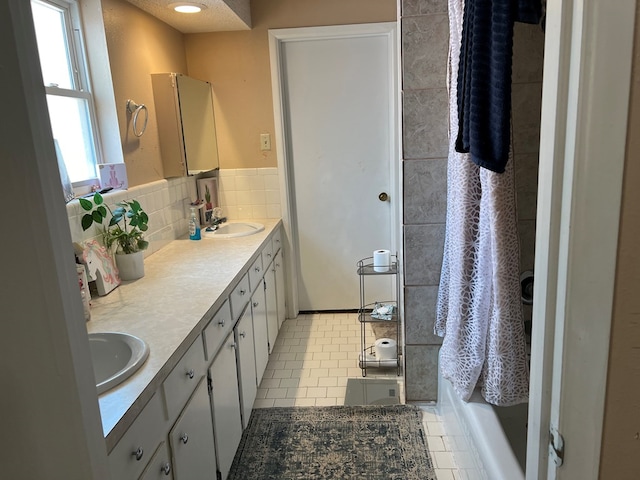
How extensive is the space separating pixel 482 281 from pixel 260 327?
137cm

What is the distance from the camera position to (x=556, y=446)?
0.67m

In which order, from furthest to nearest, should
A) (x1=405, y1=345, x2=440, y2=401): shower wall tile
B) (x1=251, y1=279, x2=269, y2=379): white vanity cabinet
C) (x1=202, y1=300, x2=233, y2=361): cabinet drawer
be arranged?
(x1=251, y1=279, x2=269, y2=379): white vanity cabinet < (x1=405, y1=345, x2=440, y2=401): shower wall tile < (x1=202, y1=300, x2=233, y2=361): cabinet drawer

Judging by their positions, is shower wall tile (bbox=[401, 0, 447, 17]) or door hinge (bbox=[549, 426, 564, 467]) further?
shower wall tile (bbox=[401, 0, 447, 17])

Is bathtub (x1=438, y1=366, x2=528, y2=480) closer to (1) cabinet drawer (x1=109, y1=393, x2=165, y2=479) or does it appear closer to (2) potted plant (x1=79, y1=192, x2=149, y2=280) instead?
(1) cabinet drawer (x1=109, y1=393, x2=165, y2=479)

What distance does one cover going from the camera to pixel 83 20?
85.5 inches

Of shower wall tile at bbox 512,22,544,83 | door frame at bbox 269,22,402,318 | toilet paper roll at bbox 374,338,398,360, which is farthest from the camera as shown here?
door frame at bbox 269,22,402,318

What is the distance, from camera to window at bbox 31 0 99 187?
2.03 m

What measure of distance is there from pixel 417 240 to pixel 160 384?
137cm

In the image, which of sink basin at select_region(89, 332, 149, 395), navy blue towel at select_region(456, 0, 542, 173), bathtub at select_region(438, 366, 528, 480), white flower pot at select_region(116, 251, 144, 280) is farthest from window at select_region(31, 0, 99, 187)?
bathtub at select_region(438, 366, 528, 480)

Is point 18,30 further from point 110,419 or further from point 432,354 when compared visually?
point 432,354

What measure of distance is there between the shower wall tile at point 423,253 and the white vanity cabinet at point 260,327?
0.82 metres

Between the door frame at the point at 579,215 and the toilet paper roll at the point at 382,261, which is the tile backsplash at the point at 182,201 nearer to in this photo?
the toilet paper roll at the point at 382,261

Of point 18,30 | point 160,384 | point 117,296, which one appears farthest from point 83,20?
point 18,30

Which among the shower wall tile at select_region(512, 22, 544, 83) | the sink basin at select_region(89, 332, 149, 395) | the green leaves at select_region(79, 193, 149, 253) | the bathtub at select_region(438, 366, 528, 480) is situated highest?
the shower wall tile at select_region(512, 22, 544, 83)
